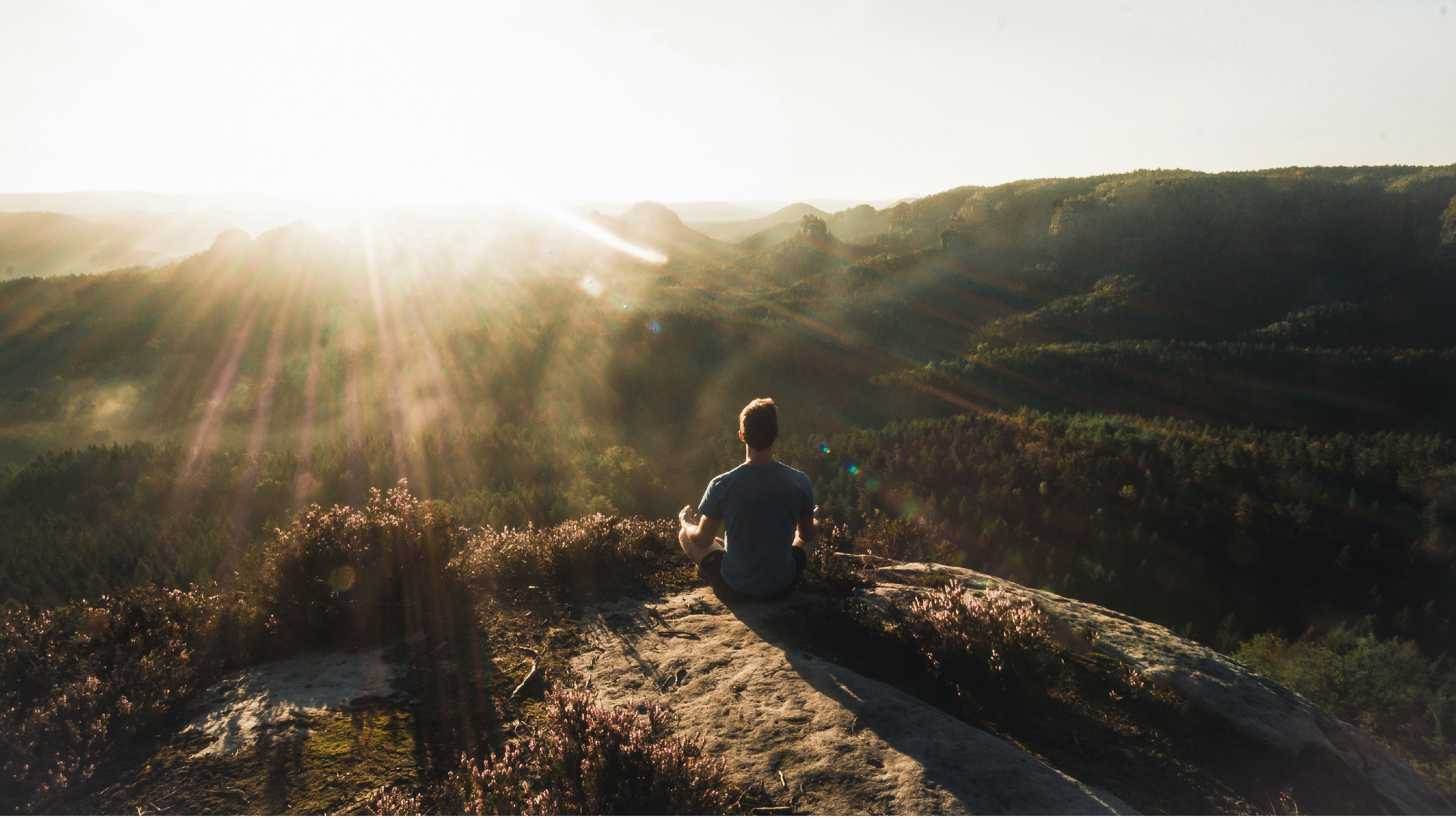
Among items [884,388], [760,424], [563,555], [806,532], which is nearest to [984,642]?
[806,532]

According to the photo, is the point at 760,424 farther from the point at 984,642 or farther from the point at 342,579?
the point at 342,579

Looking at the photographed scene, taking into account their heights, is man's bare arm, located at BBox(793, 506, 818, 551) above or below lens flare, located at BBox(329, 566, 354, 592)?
above

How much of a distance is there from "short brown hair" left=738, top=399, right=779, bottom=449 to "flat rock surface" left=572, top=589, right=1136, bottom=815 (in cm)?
141

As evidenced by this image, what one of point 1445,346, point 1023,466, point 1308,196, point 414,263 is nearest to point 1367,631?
point 1023,466

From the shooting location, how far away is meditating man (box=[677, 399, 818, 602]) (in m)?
4.04

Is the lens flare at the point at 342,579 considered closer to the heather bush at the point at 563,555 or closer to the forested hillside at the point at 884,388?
the heather bush at the point at 563,555

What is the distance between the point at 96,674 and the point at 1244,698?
7109 millimetres

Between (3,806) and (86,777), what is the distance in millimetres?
251

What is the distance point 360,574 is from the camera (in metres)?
4.39

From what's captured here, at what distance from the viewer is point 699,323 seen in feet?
88.2

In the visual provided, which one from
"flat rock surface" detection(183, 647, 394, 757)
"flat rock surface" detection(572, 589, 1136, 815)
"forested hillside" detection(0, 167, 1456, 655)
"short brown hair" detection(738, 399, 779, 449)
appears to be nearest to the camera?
"flat rock surface" detection(572, 589, 1136, 815)

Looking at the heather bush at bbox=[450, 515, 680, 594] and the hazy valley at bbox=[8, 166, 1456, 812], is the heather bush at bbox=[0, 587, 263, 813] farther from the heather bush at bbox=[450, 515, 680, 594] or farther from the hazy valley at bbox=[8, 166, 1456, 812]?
the heather bush at bbox=[450, 515, 680, 594]

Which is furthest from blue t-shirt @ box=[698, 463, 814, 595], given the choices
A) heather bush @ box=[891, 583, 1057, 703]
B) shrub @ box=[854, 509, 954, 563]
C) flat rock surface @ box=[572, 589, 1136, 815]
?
shrub @ box=[854, 509, 954, 563]

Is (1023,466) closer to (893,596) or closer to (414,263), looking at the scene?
(893,596)
